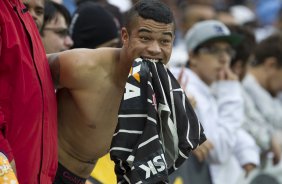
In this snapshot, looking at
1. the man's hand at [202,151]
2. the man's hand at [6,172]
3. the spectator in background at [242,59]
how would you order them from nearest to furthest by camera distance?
the man's hand at [6,172] < the man's hand at [202,151] < the spectator in background at [242,59]

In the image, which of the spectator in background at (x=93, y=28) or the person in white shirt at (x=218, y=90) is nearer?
the spectator in background at (x=93, y=28)

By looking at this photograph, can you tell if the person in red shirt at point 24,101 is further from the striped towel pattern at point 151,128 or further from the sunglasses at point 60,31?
the sunglasses at point 60,31

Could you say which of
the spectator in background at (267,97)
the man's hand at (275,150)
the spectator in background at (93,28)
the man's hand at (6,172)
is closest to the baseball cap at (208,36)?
the spectator in background at (93,28)

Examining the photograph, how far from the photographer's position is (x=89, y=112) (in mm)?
5043

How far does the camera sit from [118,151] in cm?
444

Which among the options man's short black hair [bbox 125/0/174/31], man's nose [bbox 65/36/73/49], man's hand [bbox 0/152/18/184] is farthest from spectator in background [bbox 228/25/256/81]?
man's hand [bbox 0/152/18/184]

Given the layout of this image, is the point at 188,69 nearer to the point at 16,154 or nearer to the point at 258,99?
the point at 258,99

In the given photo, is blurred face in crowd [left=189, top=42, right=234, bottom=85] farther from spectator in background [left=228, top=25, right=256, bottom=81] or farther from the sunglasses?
the sunglasses

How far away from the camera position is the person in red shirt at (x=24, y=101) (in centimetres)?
430

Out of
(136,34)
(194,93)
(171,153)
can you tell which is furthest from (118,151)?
(194,93)

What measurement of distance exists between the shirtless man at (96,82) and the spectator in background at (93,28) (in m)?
1.76

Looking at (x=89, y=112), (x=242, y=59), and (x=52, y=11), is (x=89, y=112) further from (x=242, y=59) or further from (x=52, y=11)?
(x=242, y=59)

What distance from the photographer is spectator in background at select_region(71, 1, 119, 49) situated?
6.86 meters

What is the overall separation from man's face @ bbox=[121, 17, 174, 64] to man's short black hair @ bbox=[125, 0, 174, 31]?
0.02 meters
